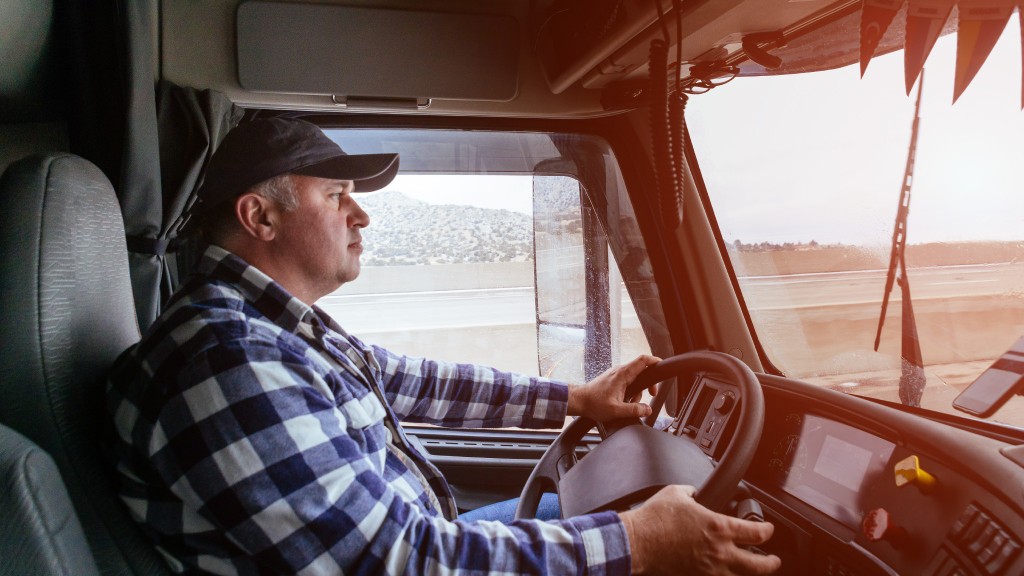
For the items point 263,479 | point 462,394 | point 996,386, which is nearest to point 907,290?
point 996,386

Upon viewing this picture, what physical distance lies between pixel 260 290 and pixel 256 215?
209 millimetres

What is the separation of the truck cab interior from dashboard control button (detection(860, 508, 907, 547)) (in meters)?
0.01

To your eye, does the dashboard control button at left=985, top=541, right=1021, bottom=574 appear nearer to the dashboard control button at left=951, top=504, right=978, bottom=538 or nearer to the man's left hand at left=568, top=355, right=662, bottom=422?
the dashboard control button at left=951, top=504, right=978, bottom=538

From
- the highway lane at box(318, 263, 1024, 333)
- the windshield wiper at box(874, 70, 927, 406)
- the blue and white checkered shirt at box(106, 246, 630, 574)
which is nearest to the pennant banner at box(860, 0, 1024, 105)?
the windshield wiper at box(874, 70, 927, 406)

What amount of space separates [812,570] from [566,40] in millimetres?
1523

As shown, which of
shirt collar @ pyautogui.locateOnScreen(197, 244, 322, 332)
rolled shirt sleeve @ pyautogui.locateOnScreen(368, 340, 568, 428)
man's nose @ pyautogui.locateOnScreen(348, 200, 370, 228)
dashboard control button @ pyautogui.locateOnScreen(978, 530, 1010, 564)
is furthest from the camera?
rolled shirt sleeve @ pyautogui.locateOnScreen(368, 340, 568, 428)

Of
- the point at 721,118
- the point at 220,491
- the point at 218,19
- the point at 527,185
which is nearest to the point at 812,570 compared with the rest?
the point at 220,491

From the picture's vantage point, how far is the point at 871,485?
4.07ft

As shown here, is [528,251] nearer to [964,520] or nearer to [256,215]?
[256,215]

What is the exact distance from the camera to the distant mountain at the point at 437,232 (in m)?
2.37

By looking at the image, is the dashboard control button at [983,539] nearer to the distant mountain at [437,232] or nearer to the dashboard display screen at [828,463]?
the dashboard display screen at [828,463]

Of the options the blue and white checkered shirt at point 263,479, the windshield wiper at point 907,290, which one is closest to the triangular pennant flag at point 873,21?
the windshield wiper at point 907,290

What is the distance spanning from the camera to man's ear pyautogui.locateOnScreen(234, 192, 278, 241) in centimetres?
143

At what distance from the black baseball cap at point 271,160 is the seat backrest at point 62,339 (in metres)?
0.31
